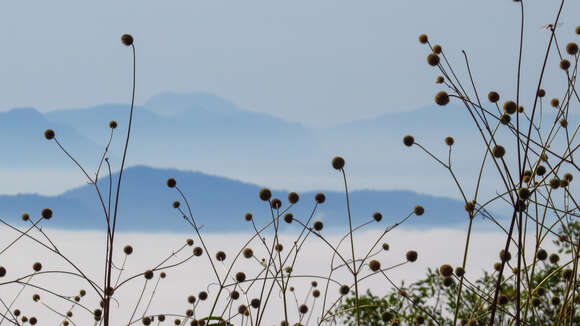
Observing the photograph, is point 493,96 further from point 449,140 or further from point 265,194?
point 265,194

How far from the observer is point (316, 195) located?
2496 millimetres

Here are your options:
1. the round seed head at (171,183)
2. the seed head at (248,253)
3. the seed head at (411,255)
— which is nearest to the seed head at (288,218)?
the seed head at (248,253)

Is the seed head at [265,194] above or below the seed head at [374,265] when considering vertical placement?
above

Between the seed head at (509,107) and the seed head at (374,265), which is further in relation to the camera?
the seed head at (374,265)

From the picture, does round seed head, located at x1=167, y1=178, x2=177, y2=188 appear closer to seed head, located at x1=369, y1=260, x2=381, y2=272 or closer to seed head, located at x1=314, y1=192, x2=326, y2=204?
seed head, located at x1=314, y1=192, x2=326, y2=204

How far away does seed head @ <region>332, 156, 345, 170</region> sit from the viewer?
2246mm

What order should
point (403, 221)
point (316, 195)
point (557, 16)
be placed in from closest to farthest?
point (557, 16) → point (403, 221) → point (316, 195)

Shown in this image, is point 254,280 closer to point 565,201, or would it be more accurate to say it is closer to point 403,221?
point 403,221

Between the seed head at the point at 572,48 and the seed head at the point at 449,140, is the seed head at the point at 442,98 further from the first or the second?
the seed head at the point at 572,48

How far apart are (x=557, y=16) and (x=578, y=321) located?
10.1ft

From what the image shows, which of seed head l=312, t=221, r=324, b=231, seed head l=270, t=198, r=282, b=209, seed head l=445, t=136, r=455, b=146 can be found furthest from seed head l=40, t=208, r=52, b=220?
seed head l=445, t=136, r=455, b=146

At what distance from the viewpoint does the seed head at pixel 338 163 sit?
225 cm

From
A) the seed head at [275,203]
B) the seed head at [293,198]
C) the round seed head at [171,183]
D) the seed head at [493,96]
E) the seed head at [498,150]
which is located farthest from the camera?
the round seed head at [171,183]

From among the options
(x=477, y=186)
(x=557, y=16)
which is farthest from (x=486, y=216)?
(x=557, y=16)
